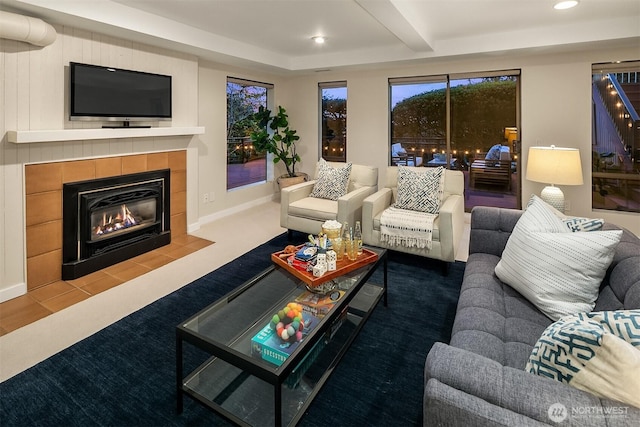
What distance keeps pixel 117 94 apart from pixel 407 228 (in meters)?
3.04

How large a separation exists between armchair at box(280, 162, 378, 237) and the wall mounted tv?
1659 millimetres

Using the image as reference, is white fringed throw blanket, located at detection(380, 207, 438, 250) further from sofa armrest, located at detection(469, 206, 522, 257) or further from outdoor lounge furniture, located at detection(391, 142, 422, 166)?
outdoor lounge furniture, located at detection(391, 142, 422, 166)

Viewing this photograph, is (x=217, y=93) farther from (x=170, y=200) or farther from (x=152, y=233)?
(x=152, y=233)

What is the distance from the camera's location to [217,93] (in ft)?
16.7

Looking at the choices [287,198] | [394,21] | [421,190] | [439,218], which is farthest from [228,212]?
[394,21]

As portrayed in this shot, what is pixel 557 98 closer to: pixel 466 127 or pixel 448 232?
pixel 466 127

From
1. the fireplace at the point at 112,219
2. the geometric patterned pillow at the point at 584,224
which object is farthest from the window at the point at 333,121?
the geometric patterned pillow at the point at 584,224

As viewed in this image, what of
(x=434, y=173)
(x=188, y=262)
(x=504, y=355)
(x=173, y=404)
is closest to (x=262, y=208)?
(x=188, y=262)

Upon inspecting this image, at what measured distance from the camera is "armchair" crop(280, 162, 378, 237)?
146 inches

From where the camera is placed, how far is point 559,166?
133 inches

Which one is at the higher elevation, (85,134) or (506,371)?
(85,134)

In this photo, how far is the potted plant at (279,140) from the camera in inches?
225

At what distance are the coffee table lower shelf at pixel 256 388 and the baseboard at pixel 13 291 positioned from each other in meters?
2.08

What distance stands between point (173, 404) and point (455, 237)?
2.57 metres
